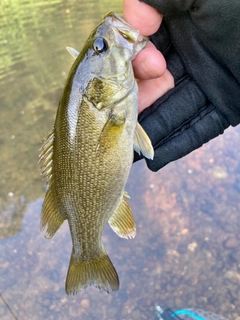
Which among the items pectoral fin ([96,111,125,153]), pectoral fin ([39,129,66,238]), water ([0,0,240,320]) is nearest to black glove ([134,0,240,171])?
pectoral fin ([96,111,125,153])

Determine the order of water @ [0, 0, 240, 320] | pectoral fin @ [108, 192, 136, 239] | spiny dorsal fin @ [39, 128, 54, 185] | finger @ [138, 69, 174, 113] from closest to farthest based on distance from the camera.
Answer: spiny dorsal fin @ [39, 128, 54, 185] < pectoral fin @ [108, 192, 136, 239] < finger @ [138, 69, 174, 113] < water @ [0, 0, 240, 320]

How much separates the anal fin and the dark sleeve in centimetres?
83

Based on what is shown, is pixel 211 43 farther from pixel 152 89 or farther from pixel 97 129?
pixel 97 129

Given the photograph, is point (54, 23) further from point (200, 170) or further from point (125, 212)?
point (125, 212)

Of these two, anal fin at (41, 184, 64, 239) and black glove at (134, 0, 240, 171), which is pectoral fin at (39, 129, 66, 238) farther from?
black glove at (134, 0, 240, 171)

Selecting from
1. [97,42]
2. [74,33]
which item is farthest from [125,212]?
[74,33]

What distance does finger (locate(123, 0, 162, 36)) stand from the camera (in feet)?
4.61

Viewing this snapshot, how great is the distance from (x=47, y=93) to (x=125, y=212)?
11.2 ft

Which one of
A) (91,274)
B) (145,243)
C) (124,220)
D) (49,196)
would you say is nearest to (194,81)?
(124,220)

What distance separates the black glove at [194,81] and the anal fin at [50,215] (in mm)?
552

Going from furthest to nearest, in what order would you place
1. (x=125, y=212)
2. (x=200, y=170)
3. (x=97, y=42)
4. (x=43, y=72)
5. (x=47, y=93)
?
(x=43, y=72) < (x=47, y=93) < (x=200, y=170) < (x=125, y=212) < (x=97, y=42)

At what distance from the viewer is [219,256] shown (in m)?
3.04

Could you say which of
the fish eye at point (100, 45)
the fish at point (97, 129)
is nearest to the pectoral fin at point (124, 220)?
the fish at point (97, 129)

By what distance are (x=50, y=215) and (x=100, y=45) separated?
686 millimetres
